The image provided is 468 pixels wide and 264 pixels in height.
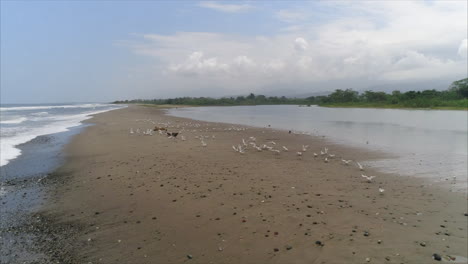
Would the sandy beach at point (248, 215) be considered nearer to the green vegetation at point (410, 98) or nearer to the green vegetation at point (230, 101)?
the green vegetation at point (410, 98)

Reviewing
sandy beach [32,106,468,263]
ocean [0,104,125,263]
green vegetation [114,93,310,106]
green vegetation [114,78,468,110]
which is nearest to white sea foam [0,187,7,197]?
ocean [0,104,125,263]

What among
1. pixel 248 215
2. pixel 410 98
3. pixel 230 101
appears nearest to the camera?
pixel 248 215

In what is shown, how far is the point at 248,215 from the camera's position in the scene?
6.32 meters

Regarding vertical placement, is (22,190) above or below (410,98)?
below

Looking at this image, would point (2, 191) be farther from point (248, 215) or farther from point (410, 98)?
point (410, 98)

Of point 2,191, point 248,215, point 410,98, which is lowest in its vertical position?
point 2,191

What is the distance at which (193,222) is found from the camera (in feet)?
20.0

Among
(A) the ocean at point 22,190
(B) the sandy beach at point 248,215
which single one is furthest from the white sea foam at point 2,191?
(B) the sandy beach at point 248,215

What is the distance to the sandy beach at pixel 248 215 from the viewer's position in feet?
16.2

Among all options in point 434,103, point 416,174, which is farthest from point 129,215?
point 434,103

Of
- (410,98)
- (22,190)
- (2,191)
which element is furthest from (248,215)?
(410,98)

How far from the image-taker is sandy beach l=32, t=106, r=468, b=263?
16.2 feet

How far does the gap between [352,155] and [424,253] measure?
901 centimetres

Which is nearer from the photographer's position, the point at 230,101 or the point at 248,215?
the point at 248,215
